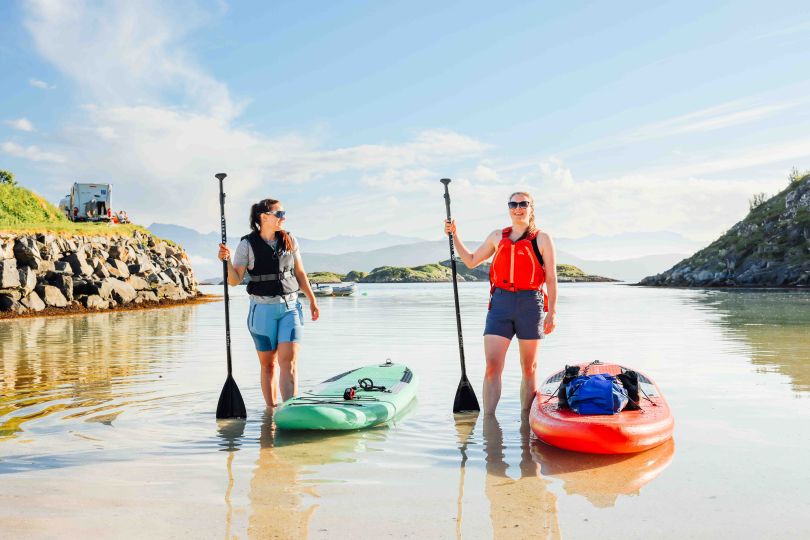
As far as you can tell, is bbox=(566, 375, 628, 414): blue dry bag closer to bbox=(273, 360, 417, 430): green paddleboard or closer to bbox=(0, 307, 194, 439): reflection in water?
bbox=(273, 360, 417, 430): green paddleboard

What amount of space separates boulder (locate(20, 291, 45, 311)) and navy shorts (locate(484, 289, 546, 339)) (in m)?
25.4

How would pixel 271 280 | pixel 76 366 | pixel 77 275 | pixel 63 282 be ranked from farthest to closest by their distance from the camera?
pixel 77 275 → pixel 63 282 → pixel 76 366 → pixel 271 280

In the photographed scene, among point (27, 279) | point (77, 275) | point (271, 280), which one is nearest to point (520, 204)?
point (271, 280)

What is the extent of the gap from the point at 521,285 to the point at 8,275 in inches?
1041

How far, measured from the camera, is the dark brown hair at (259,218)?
7406 mm

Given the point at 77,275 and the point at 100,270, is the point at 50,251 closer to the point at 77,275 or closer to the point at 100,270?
the point at 77,275

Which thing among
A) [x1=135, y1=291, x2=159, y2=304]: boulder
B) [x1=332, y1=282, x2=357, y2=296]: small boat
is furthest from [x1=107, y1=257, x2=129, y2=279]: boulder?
[x1=332, y1=282, x2=357, y2=296]: small boat

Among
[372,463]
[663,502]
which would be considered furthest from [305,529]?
[663,502]

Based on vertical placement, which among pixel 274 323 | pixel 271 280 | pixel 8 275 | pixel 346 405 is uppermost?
pixel 8 275

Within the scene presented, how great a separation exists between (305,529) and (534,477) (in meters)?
1.96

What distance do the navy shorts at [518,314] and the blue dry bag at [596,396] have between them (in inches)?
28.2

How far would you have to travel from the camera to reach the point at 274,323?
744 cm

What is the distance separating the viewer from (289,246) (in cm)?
750

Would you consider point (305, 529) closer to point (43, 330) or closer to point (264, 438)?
point (264, 438)
